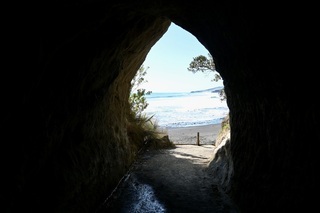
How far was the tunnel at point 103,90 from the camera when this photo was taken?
132 inches

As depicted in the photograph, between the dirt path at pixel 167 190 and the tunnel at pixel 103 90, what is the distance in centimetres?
61

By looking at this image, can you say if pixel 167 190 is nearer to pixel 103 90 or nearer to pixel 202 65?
pixel 103 90

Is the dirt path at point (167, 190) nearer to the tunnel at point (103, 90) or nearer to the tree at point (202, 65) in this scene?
the tunnel at point (103, 90)

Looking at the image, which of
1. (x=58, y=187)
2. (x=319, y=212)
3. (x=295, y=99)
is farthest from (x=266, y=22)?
(x=58, y=187)

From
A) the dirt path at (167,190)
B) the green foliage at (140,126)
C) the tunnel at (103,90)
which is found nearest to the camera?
the tunnel at (103,90)

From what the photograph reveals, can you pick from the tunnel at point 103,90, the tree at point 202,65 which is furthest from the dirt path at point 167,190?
the tree at point 202,65

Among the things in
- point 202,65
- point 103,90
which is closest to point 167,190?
point 103,90

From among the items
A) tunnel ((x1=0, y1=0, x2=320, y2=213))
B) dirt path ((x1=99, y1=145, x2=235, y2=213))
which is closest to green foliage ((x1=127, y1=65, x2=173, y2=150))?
dirt path ((x1=99, y1=145, x2=235, y2=213))

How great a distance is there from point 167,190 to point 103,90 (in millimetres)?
3409

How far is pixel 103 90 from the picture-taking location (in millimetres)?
6992

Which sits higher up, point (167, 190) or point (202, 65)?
point (202, 65)

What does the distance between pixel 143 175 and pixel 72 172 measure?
4260mm

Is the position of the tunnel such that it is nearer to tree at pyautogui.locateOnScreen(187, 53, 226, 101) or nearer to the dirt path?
the dirt path

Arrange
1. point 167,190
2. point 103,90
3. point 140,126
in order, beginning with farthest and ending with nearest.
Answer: point 140,126 < point 167,190 < point 103,90
